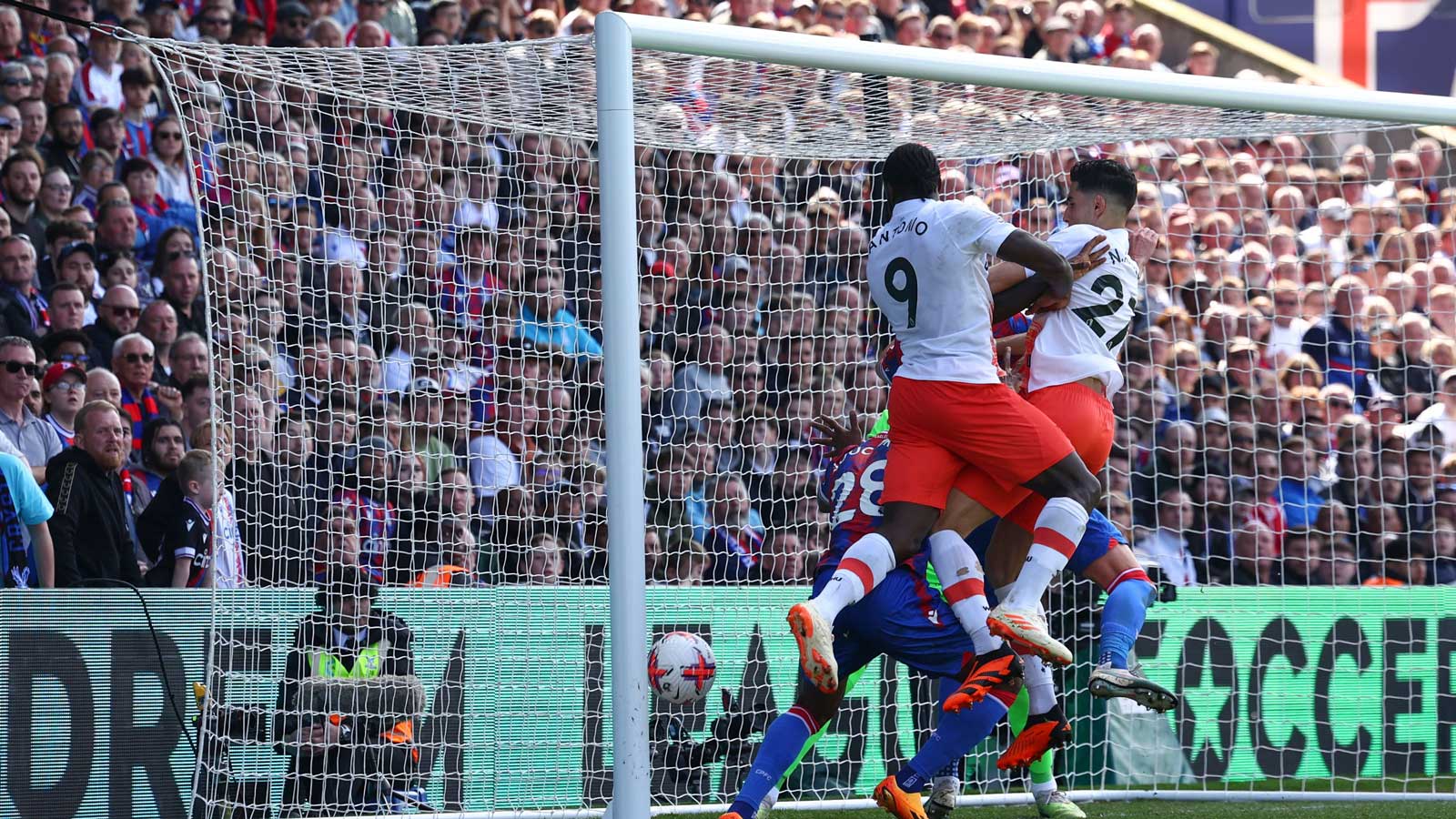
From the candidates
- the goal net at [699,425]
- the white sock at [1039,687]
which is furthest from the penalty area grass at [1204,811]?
the white sock at [1039,687]

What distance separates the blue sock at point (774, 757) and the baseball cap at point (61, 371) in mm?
4175

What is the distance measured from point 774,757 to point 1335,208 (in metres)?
6.18

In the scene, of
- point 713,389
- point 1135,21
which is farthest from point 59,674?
point 1135,21

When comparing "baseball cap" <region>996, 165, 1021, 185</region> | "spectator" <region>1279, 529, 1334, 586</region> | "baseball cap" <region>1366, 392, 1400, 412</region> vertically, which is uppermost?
"baseball cap" <region>996, 165, 1021, 185</region>

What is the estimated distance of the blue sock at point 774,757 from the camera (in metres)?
5.88

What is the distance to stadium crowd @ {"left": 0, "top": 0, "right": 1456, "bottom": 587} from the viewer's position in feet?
24.4

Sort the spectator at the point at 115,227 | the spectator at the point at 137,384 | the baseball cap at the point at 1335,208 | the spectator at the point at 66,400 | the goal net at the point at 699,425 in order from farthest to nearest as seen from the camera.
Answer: the baseball cap at the point at 1335,208 < the spectator at the point at 115,227 < the spectator at the point at 137,384 < the spectator at the point at 66,400 < the goal net at the point at 699,425

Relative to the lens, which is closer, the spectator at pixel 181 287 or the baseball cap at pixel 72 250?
the baseball cap at pixel 72 250

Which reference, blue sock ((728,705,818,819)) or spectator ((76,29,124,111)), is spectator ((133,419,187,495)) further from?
blue sock ((728,705,818,819))

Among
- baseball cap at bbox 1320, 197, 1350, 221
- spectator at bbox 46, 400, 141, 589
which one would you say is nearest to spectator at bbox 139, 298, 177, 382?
spectator at bbox 46, 400, 141, 589

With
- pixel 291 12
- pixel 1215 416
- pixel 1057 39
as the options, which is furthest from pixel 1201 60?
pixel 291 12

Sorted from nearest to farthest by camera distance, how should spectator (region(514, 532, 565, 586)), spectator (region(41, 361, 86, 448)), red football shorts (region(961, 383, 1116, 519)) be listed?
red football shorts (region(961, 383, 1116, 519))
spectator (region(514, 532, 565, 586))
spectator (region(41, 361, 86, 448))

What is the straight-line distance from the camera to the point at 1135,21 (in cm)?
1605

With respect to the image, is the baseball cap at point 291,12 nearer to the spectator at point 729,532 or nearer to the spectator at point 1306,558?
the spectator at point 729,532
